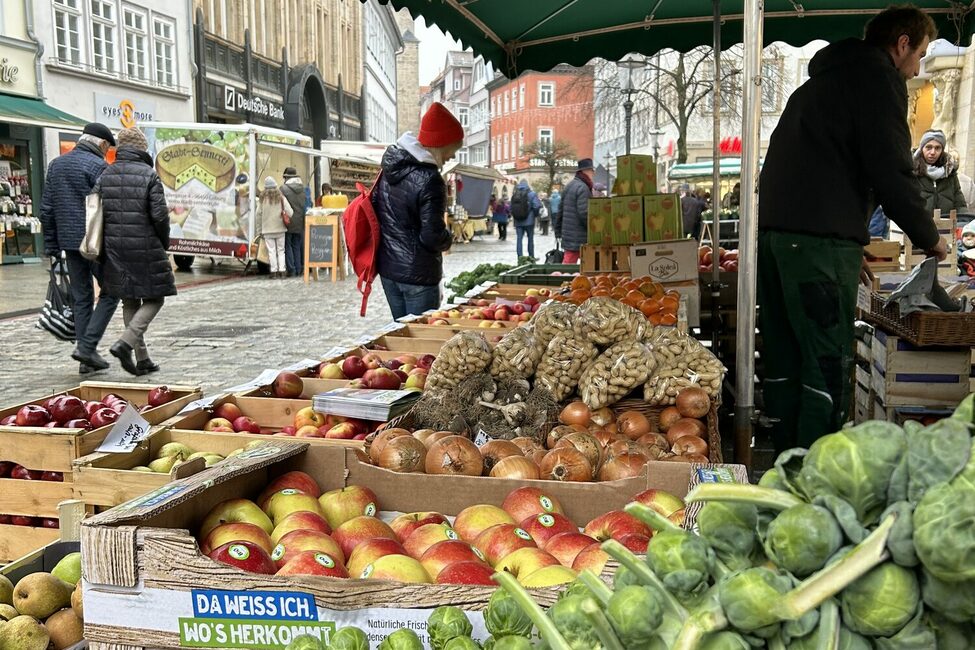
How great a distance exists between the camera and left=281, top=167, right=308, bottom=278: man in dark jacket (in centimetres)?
1769

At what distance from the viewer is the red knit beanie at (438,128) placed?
6.28 m

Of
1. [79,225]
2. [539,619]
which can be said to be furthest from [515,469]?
[79,225]

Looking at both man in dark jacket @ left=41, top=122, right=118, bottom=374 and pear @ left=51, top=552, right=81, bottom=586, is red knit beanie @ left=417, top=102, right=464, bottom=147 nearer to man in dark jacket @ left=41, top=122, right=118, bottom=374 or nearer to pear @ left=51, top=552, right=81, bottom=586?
man in dark jacket @ left=41, top=122, right=118, bottom=374

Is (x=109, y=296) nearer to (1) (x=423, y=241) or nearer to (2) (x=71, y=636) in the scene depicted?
(1) (x=423, y=241)

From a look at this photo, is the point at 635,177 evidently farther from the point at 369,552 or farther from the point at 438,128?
the point at 369,552

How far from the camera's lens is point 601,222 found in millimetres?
7469

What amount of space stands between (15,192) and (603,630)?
20512mm

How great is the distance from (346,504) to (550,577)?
80cm

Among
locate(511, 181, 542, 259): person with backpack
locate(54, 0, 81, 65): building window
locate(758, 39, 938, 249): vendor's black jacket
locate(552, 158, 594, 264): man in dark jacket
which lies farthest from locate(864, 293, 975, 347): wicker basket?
locate(54, 0, 81, 65): building window

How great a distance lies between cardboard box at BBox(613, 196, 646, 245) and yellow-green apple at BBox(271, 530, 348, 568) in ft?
18.3

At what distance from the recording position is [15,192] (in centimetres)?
1856

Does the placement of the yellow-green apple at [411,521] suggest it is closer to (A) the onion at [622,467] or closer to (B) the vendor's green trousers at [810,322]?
(A) the onion at [622,467]

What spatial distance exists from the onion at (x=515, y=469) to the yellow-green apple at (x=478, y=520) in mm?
339

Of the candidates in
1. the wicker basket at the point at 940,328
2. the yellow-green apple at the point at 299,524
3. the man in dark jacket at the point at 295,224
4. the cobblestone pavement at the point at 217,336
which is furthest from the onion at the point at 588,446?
the man in dark jacket at the point at 295,224
